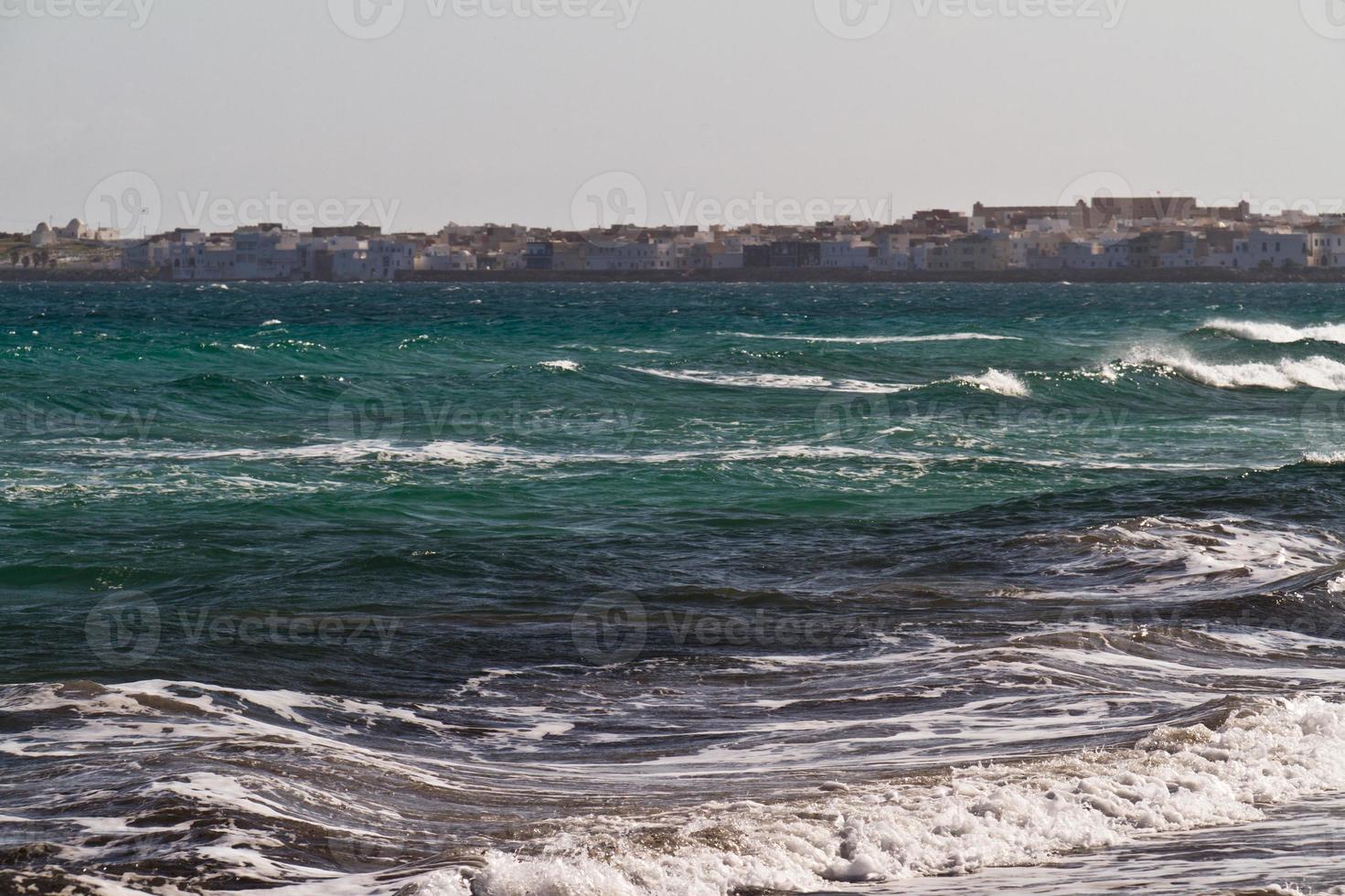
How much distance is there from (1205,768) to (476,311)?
7631 centimetres

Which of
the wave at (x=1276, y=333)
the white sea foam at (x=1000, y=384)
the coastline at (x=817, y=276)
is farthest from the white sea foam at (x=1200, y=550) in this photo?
the coastline at (x=817, y=276)

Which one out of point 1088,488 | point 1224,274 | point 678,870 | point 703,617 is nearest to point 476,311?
point 1088,488

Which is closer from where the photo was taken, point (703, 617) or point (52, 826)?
point (52, 826)

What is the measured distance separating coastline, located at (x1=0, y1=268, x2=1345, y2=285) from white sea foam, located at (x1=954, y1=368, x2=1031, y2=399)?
469 feet

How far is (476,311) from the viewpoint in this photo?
8319 cm

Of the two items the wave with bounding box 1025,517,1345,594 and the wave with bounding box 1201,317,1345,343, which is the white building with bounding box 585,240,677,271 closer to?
the wave with bounding box 1201,317,1345,343

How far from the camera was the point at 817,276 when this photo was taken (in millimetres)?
180625

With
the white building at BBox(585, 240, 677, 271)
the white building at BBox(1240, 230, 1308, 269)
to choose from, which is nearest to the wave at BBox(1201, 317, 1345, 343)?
the white building at BBox(1240, 230, 1308, 269)

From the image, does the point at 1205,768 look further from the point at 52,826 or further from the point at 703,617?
the point at 52,826

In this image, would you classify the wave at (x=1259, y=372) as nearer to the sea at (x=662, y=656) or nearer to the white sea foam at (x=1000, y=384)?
the white sea foam at (x=1000, y=384)

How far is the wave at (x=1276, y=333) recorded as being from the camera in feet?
177

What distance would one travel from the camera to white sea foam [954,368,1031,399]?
3512 centimetres

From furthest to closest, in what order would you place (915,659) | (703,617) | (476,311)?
(476,311) → (703,617) → (915,659)

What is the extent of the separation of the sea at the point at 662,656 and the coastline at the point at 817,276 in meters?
153
